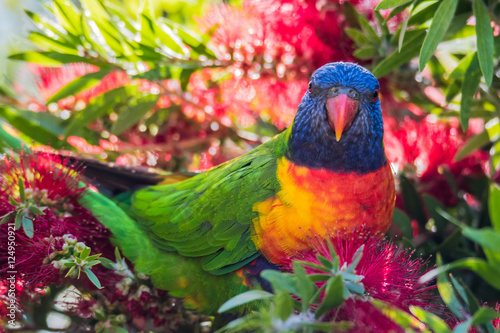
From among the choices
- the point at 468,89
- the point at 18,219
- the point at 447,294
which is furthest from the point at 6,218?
the point at 468,89

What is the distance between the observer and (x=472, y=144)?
4.27 feet

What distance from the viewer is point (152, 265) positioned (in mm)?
1228

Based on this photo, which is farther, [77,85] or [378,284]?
[77,85]

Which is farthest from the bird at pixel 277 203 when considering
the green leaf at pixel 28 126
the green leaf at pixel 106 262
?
the green leaf at pixel 28 126

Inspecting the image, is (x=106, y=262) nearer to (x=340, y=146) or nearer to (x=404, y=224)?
(x=340, y=146)

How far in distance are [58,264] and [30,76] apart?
1025mm

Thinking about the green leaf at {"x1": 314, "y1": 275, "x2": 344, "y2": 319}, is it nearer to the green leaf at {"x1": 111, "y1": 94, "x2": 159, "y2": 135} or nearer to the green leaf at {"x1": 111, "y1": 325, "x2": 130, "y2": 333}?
the green leaf at {"x1": 111, "y1": 325, "x2": 130, "y2": 333}

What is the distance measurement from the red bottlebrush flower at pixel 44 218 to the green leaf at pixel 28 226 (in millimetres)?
17

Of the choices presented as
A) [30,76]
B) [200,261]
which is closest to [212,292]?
[200,261]

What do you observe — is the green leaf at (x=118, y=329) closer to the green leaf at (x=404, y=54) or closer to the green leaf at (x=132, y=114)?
the green leaf at (x=132, y=114)

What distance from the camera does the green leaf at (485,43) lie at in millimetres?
887

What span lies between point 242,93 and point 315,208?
0.56 meters

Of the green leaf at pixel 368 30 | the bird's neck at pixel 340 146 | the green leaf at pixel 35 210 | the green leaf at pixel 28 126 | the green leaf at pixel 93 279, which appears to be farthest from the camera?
the green leaf at pixel 28 126

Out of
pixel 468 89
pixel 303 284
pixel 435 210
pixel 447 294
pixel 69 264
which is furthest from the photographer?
pixel 435 210
